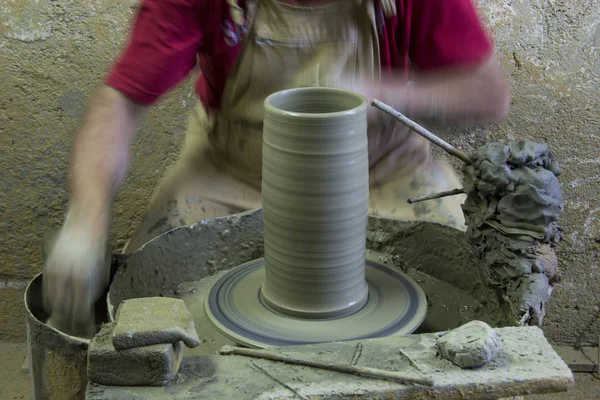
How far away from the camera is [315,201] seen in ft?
4.12

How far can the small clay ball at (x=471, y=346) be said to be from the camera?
979mm

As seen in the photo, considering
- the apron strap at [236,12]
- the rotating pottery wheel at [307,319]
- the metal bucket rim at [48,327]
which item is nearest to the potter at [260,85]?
the apron strap at [236,12]

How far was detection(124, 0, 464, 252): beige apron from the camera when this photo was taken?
1682 mm

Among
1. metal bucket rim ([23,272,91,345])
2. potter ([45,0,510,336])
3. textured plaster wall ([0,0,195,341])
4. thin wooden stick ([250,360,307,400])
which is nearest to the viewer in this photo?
thin wooden stick ([250,360,307,400])

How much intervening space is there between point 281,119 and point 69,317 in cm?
54

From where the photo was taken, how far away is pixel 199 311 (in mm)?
1485

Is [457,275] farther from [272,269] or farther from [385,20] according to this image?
[385,20]

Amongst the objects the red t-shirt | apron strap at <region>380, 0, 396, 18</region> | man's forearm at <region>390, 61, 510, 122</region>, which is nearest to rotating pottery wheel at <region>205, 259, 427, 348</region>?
A: man's forearm at <region>390, 61, 510, 122</region>

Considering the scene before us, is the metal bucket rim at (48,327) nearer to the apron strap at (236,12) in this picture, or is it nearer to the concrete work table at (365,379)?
the concrete work table at (365,379)

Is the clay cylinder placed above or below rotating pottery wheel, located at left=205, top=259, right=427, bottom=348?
above

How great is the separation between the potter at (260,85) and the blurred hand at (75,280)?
4 cm

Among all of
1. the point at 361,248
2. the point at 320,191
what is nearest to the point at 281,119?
the point at 320,191

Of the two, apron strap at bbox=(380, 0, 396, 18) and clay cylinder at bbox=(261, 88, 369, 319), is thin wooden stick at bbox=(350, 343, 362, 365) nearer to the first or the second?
clay cylinder at bbox=(261, 88, 369, 319)

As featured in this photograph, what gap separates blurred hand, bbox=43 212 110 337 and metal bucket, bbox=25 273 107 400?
5 centimetres
